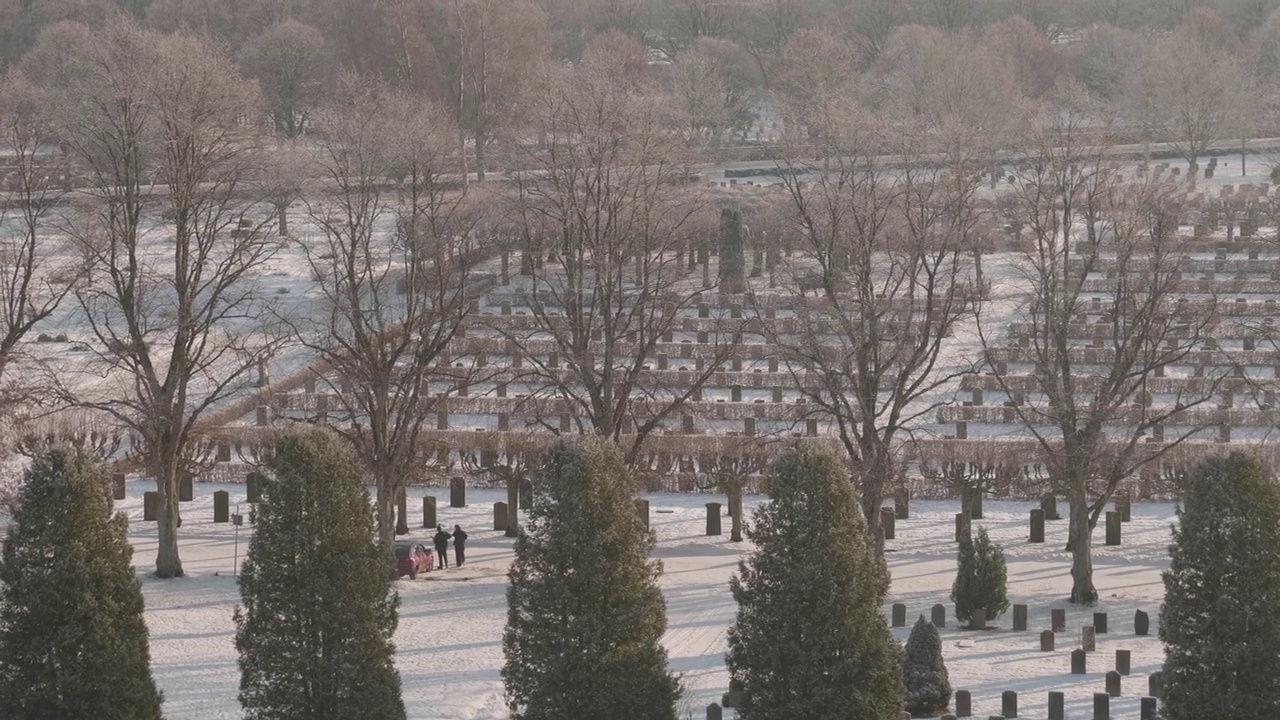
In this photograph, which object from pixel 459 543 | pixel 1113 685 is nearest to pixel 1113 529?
pixel 1113 685

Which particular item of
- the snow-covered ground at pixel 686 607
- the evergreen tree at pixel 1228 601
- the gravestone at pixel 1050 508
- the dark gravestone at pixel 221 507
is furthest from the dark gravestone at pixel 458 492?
the evergreen tree at pixel 1228 601

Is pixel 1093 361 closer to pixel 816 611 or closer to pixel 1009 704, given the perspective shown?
A: pixel 1009 704

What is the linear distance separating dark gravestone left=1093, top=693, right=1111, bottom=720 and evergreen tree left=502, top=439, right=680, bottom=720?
5284mm

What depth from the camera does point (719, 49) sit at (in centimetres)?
9219

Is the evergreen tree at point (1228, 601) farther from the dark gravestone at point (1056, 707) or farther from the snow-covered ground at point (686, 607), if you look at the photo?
the snow-covered ground at point (686, 607)

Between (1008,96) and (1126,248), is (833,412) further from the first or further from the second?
(1008,96)

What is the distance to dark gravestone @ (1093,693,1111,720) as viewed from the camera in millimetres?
19203

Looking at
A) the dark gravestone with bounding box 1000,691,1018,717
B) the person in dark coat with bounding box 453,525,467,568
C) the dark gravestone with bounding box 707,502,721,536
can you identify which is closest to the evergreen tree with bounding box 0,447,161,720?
the dark gravestone with bounding box 1000,691,1018,717

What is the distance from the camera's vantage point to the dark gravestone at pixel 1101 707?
19203mm

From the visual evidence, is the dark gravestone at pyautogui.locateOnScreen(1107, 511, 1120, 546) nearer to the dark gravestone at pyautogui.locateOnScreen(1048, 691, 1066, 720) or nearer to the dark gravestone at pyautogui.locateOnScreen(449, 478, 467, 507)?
the dark gravestone at pyautogui.locateOnScreen(1048, 691, 1066, 720)

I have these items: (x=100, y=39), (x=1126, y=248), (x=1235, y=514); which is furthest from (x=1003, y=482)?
(x=100, y=39)

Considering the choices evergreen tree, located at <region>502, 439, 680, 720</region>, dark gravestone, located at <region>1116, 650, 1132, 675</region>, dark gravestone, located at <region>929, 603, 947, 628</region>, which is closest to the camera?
evergreen tree, located at <region>502, 439, 680, 720</region>

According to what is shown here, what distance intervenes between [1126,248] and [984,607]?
266 inches

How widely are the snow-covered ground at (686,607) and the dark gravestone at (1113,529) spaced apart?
19 centimetres
